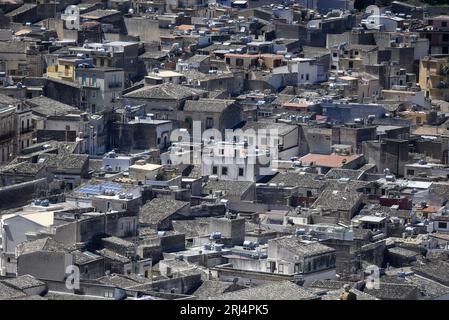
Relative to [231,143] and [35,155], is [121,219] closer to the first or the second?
[35,155]

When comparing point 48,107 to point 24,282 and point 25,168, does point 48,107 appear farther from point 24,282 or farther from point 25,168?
point 24,282

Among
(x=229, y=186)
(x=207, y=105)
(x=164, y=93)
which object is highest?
(x=164, y=93)

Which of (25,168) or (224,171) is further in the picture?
(224,171)

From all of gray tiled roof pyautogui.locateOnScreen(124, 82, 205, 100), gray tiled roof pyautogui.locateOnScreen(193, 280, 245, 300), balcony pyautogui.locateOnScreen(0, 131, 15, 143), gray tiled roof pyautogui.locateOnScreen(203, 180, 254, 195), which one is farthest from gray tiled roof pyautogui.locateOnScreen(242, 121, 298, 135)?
gray tiled roof pyautogui.locateOnScreen(193, 280, 245, 300)

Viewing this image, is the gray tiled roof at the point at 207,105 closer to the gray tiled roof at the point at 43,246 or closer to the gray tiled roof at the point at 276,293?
the gray tiled roof at the point at 43,246

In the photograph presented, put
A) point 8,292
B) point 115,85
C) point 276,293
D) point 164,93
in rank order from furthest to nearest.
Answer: point 115,85, point 164,93, point 276,293, point 8,292

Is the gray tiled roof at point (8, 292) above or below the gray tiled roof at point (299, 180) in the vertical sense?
above

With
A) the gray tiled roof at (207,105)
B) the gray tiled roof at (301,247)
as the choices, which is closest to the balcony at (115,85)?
the gray tiled roof at (207,105)

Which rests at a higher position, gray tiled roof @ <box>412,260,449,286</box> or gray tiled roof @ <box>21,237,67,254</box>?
gray tiled roof @ <box>21,237,67,254</box>

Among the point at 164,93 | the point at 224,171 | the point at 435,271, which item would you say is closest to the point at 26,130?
the point at 164,93

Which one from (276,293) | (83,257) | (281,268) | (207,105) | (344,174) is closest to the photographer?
(276,293)

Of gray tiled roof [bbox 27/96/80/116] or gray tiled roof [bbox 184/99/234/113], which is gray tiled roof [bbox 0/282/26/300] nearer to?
gray tiled roof [bbox 27/96/80/116]
